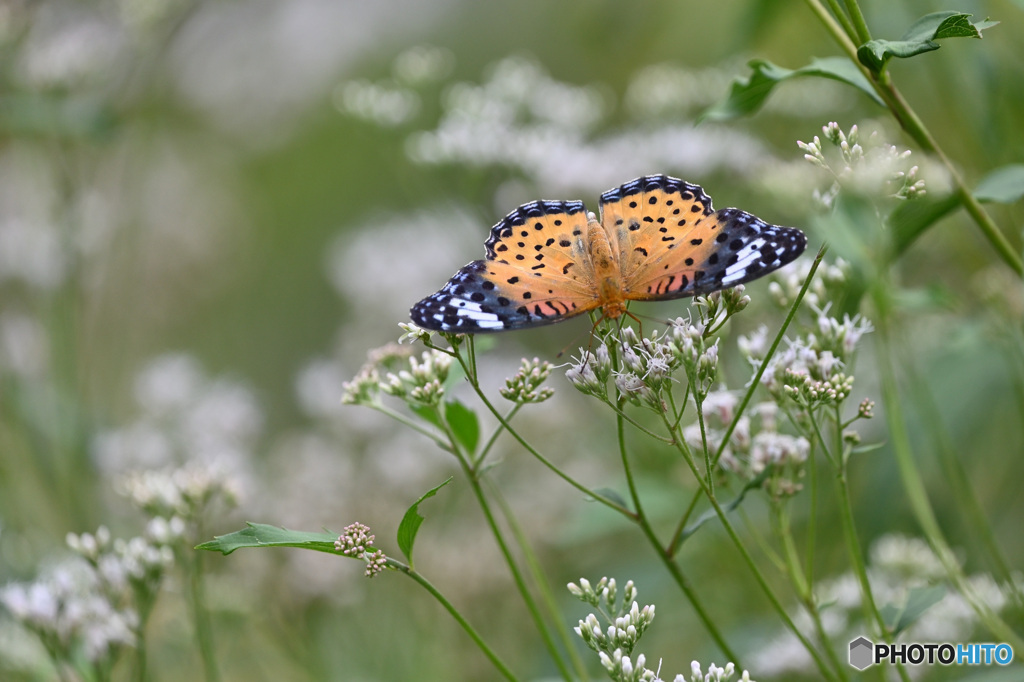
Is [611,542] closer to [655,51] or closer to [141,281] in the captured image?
[655,51]

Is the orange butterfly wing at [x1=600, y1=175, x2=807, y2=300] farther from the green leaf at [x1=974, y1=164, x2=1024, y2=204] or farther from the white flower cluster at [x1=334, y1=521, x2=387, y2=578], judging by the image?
the white flower cluster at [x1=334, y1=521, x2=387, y2=578]

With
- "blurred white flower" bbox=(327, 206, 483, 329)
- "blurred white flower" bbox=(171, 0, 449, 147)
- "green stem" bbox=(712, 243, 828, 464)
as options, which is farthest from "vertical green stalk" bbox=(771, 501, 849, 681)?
"blurred white flower" bbox=(171, 0, 449, 147)

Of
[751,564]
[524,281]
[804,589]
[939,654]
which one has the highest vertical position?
[524,281]

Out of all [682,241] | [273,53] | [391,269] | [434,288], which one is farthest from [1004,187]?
[273,53]

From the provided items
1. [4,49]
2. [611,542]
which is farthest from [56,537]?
[611,542]

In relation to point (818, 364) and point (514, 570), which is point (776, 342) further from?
point (514, 570)

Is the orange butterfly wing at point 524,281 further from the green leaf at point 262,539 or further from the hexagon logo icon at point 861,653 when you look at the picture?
the hexagon logo icon at point 861,653
